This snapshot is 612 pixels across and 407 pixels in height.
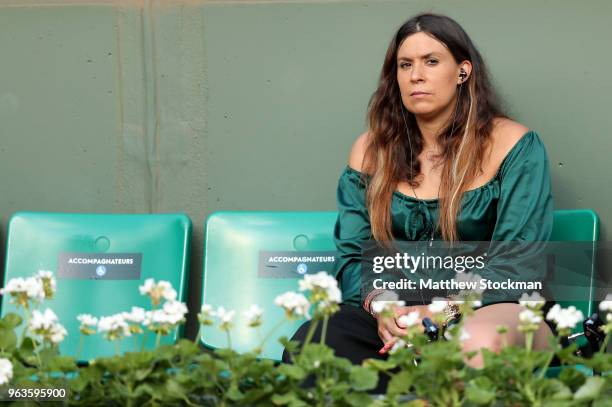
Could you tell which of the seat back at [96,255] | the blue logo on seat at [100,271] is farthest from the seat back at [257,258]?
the blue logo on seat at [100,271]

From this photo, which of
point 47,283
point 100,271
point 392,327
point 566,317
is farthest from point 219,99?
point 566,317

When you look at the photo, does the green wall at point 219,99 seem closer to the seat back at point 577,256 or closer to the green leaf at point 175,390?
the seat back at point 577,256

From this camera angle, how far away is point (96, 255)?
3.43 m

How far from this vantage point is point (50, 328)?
1698 millimetres

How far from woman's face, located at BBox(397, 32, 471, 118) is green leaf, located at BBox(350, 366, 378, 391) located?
149 centimetres

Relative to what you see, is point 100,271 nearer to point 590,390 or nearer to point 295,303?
point 295,303

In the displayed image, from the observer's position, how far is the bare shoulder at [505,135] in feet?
9.59

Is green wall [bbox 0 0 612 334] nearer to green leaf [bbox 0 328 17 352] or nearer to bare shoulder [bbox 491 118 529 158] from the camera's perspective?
bare shoulder [bbox 491 118 529 158]

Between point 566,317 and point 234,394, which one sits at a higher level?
point 566,317

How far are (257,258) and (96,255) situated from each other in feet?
1.80

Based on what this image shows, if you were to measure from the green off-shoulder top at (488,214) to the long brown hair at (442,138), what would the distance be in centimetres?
3

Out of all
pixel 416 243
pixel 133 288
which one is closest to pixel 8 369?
pixel 416 243

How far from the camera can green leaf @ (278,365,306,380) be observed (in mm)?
1604

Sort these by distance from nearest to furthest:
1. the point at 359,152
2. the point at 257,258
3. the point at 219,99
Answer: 1. the point at 359,152
2. the point at 257,258
3. the point at 219,99
